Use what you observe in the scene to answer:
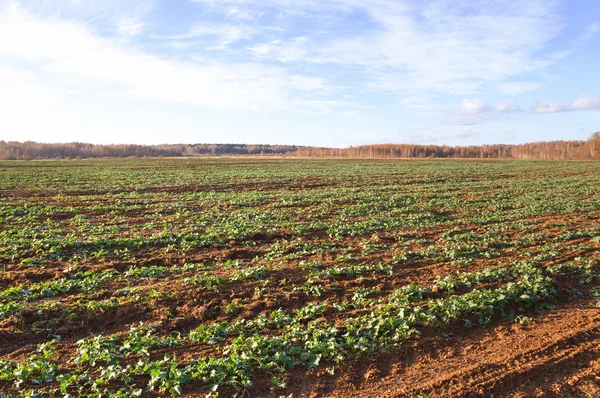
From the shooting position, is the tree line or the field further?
the tree line

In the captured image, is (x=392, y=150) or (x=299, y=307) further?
(x=392, y=150)

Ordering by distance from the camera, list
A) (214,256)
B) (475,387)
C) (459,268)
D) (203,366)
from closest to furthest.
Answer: (475,387)
(203,366)
(459,268)
(214,256)

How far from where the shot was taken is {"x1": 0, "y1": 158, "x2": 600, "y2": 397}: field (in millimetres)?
6863

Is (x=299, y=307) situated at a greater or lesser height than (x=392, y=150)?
lesser

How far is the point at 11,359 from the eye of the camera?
25.3 ft

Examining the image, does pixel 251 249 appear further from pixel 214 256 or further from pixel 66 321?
pixel 66 321

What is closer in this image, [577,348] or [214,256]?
[577,348]

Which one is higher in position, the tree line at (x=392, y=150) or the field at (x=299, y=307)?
the tree line at (x=392, y=150)

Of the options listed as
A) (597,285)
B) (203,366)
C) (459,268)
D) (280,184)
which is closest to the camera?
(203,366)

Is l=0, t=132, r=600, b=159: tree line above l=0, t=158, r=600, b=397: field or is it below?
above

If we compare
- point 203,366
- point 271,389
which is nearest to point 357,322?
point 271,389

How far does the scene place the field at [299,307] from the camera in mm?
6863

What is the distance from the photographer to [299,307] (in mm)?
9828

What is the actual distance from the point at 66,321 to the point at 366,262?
845cm
